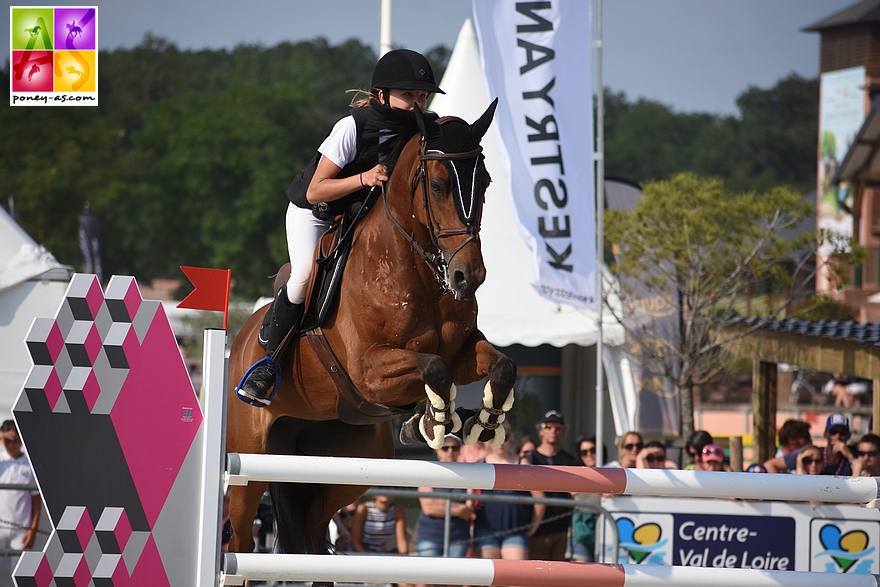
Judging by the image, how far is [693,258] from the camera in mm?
12328

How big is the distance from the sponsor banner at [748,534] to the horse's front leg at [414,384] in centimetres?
345

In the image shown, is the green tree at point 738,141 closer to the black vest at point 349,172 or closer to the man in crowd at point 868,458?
the man in crowd at point 868,458

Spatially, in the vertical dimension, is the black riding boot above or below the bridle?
below

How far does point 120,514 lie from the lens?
2707 millimetres

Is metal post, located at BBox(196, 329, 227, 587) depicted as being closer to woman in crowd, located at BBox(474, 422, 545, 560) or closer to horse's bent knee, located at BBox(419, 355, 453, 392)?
horse's bent knee, located at BBox(419, 355, 453, 392)

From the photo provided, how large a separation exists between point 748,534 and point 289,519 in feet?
12.0

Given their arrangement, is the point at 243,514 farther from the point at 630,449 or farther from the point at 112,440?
the point at 630,449

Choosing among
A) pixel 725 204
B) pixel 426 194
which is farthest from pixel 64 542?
pixel 725 204

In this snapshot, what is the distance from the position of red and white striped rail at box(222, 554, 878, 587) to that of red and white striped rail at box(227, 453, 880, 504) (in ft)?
0.76

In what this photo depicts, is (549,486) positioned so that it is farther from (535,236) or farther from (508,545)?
(535,236)

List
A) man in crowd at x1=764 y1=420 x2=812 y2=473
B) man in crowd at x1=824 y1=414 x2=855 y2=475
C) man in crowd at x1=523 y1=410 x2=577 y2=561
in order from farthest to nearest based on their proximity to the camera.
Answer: man in crowd at x1=764 y1=420 x2=812 y2=473 < man in crowd at x1=824 y1=414 x2=855 y2=475 < man in crowd at x1=523 y1=410 x2=577 y2=561

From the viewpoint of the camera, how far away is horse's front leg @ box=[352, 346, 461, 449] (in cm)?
337

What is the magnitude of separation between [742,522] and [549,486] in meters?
4.25

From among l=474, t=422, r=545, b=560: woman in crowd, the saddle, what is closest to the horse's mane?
the saddle
